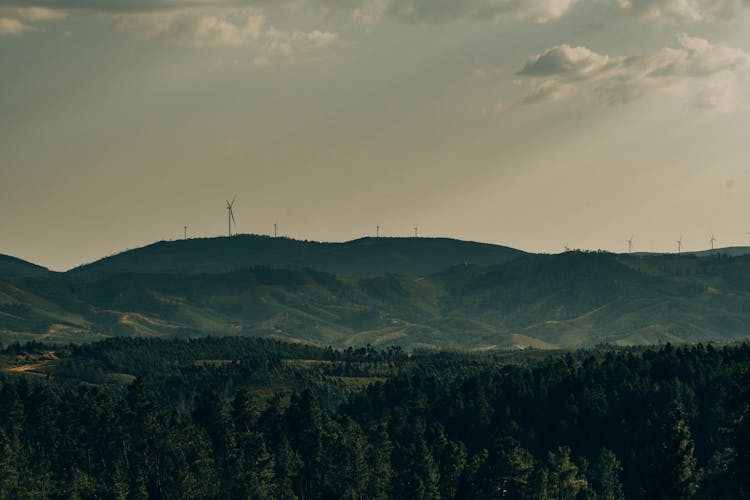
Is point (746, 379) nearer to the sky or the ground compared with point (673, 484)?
nearer to the sky

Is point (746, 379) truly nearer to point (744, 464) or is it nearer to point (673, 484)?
point (744, 464)

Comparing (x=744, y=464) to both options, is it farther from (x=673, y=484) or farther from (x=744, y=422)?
(x=673, y=484)

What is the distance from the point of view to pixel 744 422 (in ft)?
553

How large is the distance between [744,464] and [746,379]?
38.0 ft

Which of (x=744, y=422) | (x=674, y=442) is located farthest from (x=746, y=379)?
(x=674, y=442)

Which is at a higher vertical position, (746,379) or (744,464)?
(746,379)

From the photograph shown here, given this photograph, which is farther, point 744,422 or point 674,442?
point 674,442

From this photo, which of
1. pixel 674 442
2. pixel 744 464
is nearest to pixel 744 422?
pixel 744 464

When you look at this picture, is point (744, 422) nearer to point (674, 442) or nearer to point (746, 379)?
point (746, 379)

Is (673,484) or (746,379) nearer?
(746,379)

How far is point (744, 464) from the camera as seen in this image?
554 feet

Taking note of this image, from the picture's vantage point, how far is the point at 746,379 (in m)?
166

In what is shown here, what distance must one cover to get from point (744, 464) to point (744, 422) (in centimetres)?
550

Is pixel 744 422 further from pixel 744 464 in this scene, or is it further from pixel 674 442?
pixel 674 442
